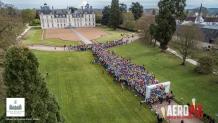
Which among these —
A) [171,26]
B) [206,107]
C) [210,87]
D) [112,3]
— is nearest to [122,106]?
[206,107]

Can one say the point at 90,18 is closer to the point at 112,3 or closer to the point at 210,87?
the point at 112,3

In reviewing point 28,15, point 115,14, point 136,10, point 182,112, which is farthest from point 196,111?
point 28,15

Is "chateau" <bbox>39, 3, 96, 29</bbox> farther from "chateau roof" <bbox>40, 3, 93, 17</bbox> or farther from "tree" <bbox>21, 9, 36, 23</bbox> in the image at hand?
"tree" <bbox>21, 9, 36, 23</bbox>

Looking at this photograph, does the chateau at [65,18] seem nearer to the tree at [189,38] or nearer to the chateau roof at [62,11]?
the chateau roof at [62,11]

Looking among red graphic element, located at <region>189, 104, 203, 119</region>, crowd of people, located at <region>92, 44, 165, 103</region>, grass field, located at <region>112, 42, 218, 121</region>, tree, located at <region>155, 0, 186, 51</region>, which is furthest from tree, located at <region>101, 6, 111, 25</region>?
red graphic element, located at <region>189, 104, 203, 119</region>

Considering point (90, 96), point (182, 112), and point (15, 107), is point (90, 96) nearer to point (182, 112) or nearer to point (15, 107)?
point (182, 112)

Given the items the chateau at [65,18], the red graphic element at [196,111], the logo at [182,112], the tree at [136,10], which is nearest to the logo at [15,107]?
the logo at [182,112]
